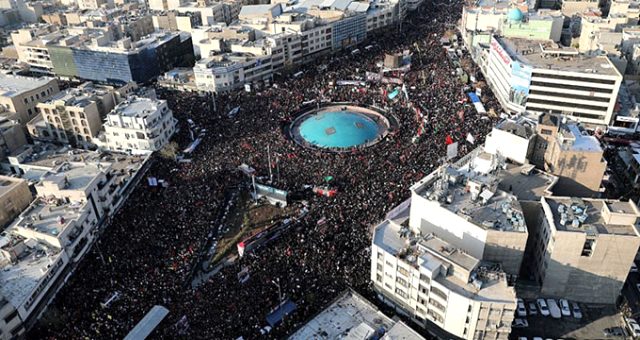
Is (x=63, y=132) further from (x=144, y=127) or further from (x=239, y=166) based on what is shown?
(x=239, y=166)

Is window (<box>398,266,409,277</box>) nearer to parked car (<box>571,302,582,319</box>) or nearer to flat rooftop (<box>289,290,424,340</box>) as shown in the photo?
flat rooftop (<box>289,290,424,340</box>)

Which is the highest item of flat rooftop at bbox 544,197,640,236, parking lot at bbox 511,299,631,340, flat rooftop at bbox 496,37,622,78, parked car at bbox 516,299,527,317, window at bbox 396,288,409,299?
flat rooftop at bbox 496,37,622,78

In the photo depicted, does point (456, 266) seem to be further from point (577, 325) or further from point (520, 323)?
point (577, 325)

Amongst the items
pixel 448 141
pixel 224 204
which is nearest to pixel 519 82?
pixel 448 141

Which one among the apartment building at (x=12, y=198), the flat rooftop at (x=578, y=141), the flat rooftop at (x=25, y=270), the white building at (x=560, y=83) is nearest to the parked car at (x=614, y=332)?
the flat rooftop at (x=578, y=141)

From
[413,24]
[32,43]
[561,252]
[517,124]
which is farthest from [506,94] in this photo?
[32,43]

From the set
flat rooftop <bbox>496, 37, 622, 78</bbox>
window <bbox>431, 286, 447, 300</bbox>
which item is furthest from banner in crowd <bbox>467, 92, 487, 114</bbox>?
window <bbox>431, 286, 447, 300</bbox>
